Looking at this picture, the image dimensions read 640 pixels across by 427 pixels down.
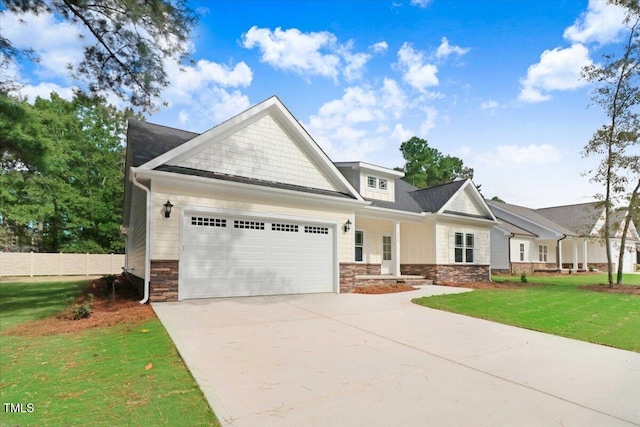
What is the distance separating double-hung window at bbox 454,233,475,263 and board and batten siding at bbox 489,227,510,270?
379 inches

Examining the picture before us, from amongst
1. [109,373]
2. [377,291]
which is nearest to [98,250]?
[377,291]

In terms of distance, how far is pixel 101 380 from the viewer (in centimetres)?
392

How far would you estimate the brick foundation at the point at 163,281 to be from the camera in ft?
28.4

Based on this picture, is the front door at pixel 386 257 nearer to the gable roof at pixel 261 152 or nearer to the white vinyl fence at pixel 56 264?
the gable roof at pixel 261 152

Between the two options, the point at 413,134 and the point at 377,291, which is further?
the point at 413,134

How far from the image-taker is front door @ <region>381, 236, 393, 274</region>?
17359mm

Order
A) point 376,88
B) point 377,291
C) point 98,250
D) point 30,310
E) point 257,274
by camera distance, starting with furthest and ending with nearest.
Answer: point 98,250 < point 376,88 < point 377,291 < point 257,274 < point 30,310

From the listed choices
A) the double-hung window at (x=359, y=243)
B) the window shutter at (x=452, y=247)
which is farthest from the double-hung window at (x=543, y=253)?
the double-hung window at (x=359, y=243)

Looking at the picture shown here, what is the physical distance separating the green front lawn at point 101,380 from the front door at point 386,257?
41.4ft

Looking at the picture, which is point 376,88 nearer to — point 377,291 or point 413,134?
point 377,291

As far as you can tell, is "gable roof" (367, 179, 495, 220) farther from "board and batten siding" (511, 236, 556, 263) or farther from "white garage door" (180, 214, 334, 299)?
"board and batten siding" (511, 236, 556, 263)

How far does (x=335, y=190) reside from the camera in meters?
12.8

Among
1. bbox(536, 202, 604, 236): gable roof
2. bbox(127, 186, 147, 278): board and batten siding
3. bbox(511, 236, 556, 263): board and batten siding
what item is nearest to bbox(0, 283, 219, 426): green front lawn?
bbox(127, 186, 147, 278): board and batten siding

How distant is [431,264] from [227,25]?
513 inches
